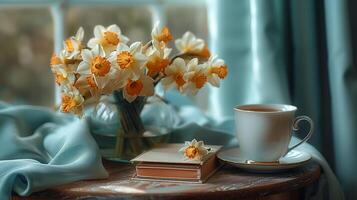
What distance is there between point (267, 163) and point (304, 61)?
332mm

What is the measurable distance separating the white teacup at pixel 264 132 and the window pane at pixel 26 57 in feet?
2.59

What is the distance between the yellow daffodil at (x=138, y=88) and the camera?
110 centimetres

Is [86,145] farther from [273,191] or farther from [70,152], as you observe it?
[273,191]

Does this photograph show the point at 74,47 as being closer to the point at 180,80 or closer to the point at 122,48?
the point at 122,48

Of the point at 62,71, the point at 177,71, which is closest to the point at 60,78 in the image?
the point at 62,71

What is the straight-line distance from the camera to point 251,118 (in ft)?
3.54

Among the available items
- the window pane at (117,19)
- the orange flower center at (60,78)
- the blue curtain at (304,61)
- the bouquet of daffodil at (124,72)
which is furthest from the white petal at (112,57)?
the window pane at (117,19)

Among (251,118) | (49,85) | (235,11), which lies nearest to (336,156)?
(251,118)

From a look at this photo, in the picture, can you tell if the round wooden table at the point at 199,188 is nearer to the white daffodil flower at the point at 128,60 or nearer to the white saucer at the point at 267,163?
the white saucer at the point at 267,163

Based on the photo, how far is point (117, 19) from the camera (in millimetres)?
1702

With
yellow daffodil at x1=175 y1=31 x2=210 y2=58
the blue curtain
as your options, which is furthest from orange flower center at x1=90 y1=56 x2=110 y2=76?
the blue curtain

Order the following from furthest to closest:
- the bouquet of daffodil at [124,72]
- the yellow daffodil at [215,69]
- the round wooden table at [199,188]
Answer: the yellow daffodil at [215,69] → the bouquet of daffodil at [124,72] → the round wooden table at [199,188]

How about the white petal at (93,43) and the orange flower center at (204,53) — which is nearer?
the white petal at (93,43)

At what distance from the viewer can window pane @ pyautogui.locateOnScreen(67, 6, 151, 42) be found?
5.45 feet
